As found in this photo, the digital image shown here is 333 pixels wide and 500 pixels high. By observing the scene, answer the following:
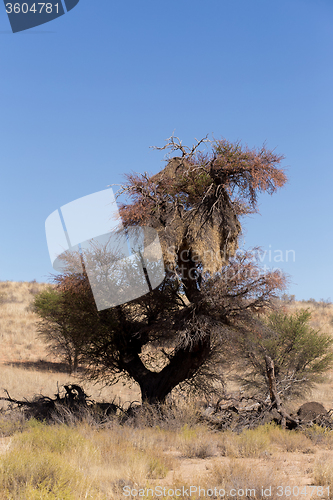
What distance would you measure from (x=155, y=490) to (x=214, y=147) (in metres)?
9.16

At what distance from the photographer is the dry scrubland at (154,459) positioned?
6.12 m

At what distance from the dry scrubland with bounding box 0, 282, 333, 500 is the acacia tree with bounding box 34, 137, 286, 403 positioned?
2.40m

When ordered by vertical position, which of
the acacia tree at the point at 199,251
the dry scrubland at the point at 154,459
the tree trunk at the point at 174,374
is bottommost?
the dry scrubland at the point at 154,459

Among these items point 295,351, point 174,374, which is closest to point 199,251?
point 174,374

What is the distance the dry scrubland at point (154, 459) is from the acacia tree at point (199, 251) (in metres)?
2.40

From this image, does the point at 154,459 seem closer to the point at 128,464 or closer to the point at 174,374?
the point at 128,464

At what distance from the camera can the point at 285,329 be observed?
22.0 m

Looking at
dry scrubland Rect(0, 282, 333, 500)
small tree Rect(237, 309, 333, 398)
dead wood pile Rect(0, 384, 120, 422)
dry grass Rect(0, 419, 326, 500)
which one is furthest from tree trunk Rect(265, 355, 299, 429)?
small tree Rect(237, 309, 333, 398)

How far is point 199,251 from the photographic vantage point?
11359 millimetres

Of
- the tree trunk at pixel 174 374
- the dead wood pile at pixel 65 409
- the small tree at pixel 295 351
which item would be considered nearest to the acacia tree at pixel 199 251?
the tree trunk at pixel 174 374

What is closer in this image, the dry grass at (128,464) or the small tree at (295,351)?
the dry grass at (128,464)

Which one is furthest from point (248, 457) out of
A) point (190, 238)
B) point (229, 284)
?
point (190, 238)

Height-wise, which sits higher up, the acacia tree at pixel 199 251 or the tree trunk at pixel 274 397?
the acacia tree at pixel 199 251

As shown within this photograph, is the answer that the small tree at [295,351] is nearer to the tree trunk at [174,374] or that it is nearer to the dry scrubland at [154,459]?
the tree trunk at [174,374]
